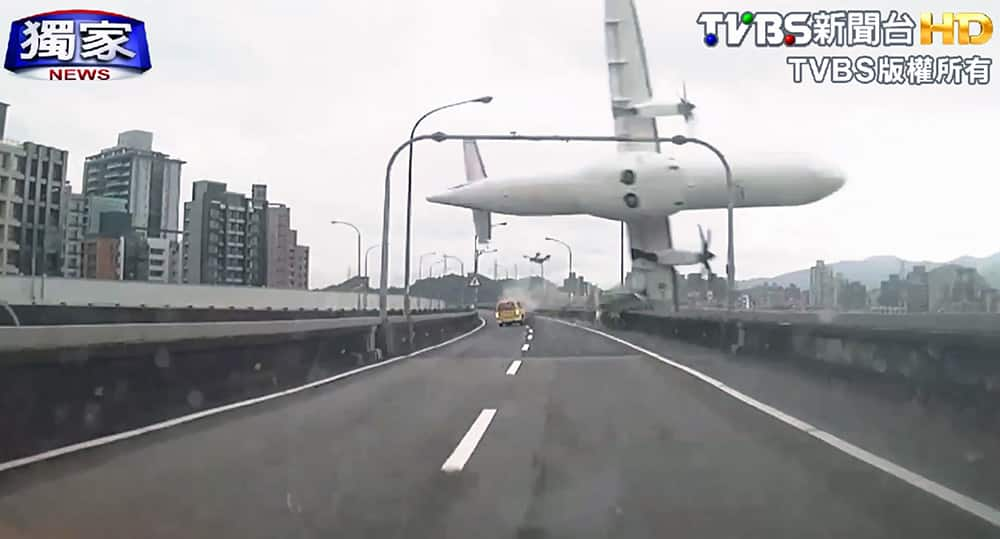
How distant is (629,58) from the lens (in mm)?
31109

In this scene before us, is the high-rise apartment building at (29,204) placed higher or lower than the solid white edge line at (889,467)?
higher

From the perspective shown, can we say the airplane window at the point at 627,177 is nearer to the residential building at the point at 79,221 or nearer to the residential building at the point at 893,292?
the residential building at the point at 893,292

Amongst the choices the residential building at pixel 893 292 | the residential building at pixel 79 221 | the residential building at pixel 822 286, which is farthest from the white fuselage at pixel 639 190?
the residential building at pixel 79 221

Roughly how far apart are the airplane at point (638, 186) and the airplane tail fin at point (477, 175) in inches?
1.8

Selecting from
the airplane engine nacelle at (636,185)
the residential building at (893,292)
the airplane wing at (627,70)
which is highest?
the airplane wing at (627,70)

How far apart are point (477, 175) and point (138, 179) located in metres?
16.6

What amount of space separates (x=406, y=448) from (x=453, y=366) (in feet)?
37.5

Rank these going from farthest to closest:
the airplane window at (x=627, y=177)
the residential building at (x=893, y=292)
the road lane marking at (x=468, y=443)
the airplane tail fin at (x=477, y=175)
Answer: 1. the airplane tail fin at (x=477, y=175)
2. the airplane window at (x=627, y=177)
3. the residential building at (x=893, y=292)
4. the road lane marking at (x=468, y=443)

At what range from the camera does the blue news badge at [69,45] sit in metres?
10.7

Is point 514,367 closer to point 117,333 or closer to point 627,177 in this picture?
point 117,333

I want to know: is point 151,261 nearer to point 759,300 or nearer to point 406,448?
point 759,300

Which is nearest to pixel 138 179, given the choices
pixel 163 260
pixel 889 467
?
pixel 163 260

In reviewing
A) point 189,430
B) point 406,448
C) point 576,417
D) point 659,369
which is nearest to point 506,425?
point 576,417

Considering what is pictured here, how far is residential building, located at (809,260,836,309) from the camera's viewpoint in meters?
23.0
